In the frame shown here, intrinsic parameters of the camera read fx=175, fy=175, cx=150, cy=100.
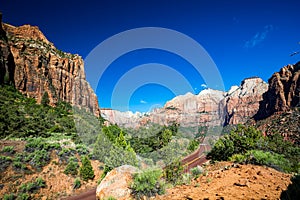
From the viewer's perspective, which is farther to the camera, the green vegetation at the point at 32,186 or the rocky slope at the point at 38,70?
the rocky slope at the point at 38,70

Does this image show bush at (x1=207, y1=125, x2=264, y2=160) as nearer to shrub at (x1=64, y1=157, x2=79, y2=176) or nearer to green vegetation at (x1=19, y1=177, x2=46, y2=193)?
shrub at (x1=64, y1=157, x2=79, y2=176)

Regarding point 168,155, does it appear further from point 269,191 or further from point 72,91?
point 72,91

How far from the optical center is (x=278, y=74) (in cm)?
10962

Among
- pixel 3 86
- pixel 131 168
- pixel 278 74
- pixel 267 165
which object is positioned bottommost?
pixel 267 165

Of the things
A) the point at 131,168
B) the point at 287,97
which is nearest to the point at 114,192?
the point at 131,168

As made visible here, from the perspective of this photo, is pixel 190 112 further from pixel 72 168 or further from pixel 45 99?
pixel 72 168

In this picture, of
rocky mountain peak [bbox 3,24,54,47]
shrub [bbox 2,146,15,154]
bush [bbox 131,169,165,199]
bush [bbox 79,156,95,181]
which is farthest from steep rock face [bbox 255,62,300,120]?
rocky mountain peak [bbox 3,24,54,47]

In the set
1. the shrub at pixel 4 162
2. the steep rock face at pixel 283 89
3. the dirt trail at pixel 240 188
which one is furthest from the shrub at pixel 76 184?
the steep rock face at pixel 283 89

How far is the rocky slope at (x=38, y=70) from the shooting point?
52.1 metres

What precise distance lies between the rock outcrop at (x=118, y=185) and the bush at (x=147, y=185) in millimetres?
375

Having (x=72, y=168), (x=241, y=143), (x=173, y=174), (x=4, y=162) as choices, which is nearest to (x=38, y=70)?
(x=4, y=162)

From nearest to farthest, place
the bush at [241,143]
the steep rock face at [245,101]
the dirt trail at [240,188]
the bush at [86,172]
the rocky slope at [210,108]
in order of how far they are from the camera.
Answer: the dirt trail at [240,188], the bush at [241,143], the bush at [86,172], the rocky slope at [210,108], the steep rock face at [245,101]

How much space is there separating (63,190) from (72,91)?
200ft

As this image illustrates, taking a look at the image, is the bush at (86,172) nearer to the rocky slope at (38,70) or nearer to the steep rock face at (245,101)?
the rocky slope at (38,70)
